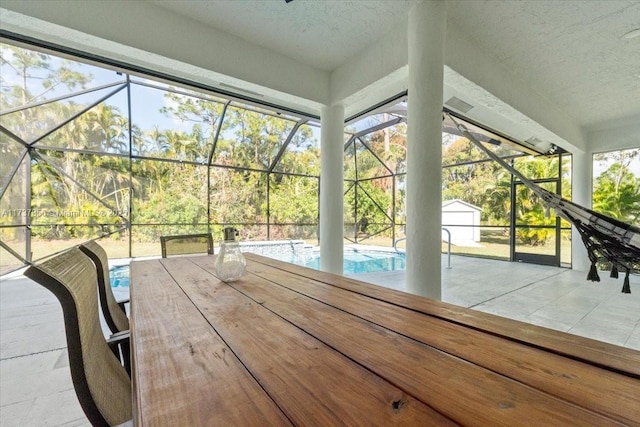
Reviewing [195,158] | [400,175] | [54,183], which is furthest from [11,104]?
[400,175]

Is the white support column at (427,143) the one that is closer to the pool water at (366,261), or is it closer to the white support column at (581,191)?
the pool water at (366,261)

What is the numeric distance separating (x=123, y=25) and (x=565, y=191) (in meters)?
8.39

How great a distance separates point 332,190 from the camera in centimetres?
378

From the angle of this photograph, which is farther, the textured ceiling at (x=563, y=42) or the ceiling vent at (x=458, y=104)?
the ceiling vent at (x=458, y=104)

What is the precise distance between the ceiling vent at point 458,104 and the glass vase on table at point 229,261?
3.61 m

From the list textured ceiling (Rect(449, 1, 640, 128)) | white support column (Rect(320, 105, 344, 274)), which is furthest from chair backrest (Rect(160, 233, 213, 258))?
textured ceiling (Rect(449, 1, 640, 128))

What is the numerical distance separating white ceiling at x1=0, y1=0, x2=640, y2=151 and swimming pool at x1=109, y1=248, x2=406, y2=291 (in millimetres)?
4141

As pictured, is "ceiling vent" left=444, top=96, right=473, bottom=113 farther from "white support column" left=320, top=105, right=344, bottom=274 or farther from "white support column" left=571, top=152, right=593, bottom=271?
"white support column" left=571, top=152, right=593, bottom=271

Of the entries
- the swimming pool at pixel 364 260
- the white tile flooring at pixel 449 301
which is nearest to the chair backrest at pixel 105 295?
the white tile flooring at pixel 449 301

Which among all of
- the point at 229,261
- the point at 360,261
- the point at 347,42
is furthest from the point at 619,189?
the point at 229,261

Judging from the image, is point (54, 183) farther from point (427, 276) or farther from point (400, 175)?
point (400, 175)

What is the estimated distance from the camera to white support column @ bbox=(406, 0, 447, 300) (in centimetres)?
234

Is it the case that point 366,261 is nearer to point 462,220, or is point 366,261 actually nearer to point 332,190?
point 462,220

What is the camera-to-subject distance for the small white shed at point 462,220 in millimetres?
8024
